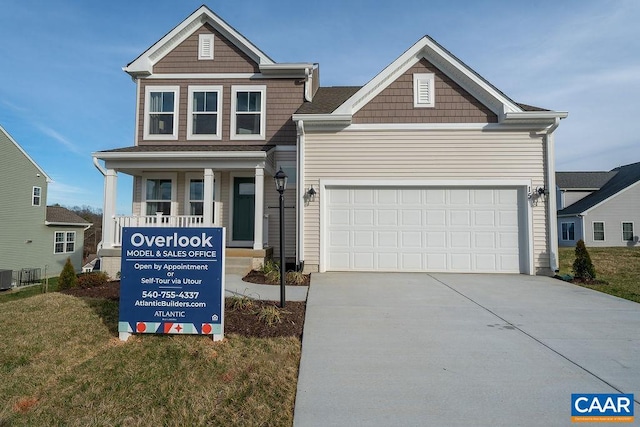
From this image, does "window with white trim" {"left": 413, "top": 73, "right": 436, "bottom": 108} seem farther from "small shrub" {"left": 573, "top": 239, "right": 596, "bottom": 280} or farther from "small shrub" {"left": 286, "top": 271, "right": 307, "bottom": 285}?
"small shrub" {"left": 286, "top": 271, "right": 307, "bottom": 285}

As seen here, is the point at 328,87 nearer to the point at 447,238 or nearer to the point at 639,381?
the point at 447,238

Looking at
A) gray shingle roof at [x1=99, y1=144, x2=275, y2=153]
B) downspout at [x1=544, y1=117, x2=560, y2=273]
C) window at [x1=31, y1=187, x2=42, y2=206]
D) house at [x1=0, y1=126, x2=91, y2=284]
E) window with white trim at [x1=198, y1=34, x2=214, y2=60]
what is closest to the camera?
downspout at [x1=544, y1=117, x2=560, y2=273]

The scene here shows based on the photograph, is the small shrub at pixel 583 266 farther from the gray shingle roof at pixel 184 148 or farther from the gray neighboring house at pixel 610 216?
the gray neighboring house at pixel 610 216

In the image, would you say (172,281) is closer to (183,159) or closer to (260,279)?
(260,279)

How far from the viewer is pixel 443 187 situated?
966 centimetres

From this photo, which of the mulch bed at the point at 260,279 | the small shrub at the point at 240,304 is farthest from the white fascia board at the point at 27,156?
the small shrub at the point at 240,304

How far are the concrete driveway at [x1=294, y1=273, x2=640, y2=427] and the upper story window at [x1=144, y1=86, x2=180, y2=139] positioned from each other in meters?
8.13

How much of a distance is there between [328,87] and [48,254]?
2173 centimetres

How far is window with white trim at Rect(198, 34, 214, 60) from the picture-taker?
1182 centimetres

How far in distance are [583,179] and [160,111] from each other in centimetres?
3214

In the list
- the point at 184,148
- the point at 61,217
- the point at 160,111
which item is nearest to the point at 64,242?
the point at 61,217

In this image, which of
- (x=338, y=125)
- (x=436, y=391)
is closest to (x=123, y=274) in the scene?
(x=436, y=391)

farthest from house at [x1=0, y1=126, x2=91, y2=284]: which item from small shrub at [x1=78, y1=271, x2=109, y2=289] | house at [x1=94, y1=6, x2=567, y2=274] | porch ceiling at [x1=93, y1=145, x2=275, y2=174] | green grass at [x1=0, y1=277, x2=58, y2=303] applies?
small shrub at [x1=78, y1=271, x2=109, y2=289]

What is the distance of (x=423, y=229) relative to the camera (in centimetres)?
963
